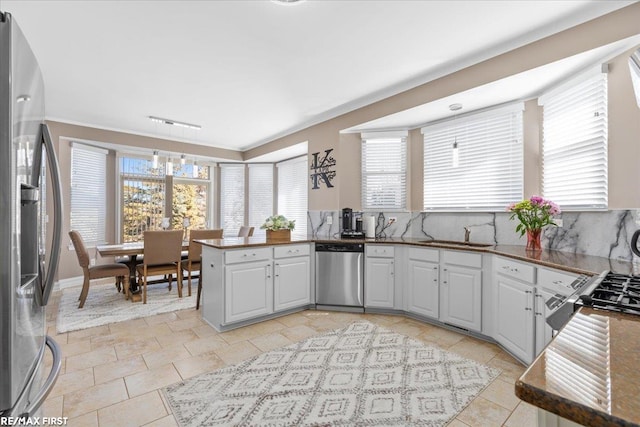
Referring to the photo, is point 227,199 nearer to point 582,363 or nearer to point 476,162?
point 476,162

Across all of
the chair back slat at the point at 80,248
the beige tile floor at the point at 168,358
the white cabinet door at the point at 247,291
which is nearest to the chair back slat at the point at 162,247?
the chair back slat at the point at 80,248

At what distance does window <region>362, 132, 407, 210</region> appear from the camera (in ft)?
13.9

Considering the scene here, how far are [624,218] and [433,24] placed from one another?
2.10 m

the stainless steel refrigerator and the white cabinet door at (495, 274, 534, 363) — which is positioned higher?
the stainless steel refrigerator

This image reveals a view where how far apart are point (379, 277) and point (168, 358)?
2.37m

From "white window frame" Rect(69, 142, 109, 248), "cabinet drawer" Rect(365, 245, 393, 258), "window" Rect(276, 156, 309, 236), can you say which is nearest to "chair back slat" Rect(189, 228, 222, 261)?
"window" Rect(276, 156, 309, 236)

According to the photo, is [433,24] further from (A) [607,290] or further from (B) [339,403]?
(B) [339,403]

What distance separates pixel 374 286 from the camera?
12.1 ft

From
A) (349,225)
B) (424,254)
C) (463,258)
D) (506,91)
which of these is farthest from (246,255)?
(506,91)

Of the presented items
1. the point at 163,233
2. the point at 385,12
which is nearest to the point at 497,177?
the point at 385,12

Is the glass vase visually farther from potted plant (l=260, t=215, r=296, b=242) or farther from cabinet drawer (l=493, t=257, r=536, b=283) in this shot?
potted plant (l=260, t=215, r=296, b=242)

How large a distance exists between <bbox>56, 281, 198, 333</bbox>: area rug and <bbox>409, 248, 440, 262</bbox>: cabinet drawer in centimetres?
299

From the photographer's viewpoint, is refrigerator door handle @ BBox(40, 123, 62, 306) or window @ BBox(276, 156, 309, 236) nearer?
refrigerator door handle @ BBox(40, 123, 62, 306)

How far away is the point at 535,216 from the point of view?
2.78 m
